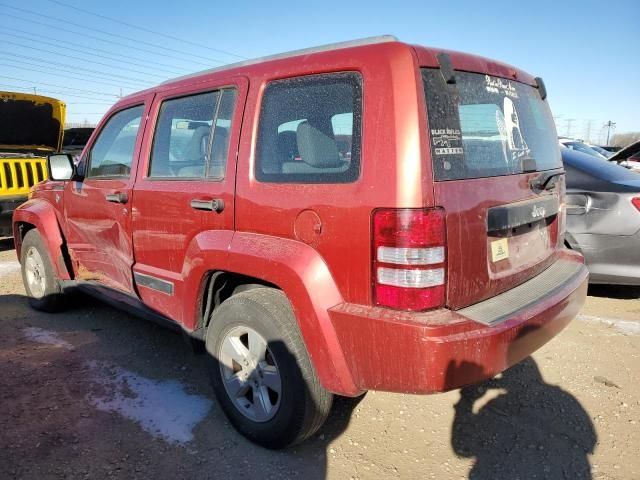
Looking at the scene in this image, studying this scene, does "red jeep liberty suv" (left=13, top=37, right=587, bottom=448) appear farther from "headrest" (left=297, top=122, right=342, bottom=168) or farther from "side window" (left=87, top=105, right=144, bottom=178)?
"side window" (left=87, top=105, right=144, bottom=178)

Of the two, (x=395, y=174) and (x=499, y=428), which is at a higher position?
(x=395, y=174)

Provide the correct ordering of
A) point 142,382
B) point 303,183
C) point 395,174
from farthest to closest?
point 142,382
point 303,183
point 395,174

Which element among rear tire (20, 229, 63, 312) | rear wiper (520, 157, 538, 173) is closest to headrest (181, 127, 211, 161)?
rear wiper (520, 157, 538, 173)

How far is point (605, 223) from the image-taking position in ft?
14.2

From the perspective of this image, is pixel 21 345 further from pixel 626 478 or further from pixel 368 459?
pixel 626 478

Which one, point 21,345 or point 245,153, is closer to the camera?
point 245,153

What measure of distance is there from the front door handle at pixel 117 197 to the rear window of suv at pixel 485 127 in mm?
2151

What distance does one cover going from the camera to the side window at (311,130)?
2.12m

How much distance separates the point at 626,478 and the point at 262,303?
1965 mm

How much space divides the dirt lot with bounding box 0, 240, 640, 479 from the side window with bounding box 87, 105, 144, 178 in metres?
1.40

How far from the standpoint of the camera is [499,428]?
278cm

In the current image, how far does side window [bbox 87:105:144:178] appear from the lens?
341 cm

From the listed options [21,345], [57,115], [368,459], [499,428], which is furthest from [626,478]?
[57,115]

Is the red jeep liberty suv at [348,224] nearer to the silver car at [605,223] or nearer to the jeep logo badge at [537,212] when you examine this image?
the jeep logo badge at [537,212]
